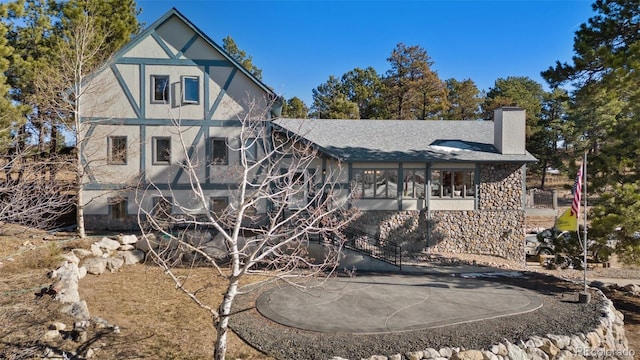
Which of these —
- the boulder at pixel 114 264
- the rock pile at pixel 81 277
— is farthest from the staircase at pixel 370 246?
the boulder at pixel 114 264

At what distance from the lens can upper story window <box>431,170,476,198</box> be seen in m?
19.1

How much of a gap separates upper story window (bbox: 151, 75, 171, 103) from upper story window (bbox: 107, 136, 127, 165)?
2246 mm

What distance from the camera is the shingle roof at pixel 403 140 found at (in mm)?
18547

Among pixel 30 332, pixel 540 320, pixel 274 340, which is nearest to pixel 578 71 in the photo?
pixel 540 320

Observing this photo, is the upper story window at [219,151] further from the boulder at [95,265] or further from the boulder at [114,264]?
the boulder at [95,265]

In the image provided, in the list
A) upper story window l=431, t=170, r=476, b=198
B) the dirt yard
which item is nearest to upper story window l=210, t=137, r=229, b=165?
the dirt yard

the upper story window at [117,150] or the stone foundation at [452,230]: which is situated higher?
the upper story window at [117,150]

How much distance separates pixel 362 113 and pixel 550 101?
19362 mm

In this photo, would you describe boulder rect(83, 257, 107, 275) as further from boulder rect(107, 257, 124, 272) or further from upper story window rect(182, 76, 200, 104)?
upper story window rect(182, 76, 200, 104)

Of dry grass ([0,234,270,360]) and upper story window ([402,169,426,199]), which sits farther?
upper story window ([402,169,426,199])

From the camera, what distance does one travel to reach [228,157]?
59.6 feet

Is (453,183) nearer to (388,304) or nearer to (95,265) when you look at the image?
(388,304)

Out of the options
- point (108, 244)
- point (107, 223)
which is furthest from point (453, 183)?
point (107, 223)

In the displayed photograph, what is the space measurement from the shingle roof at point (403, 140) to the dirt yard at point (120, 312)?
302 inches
